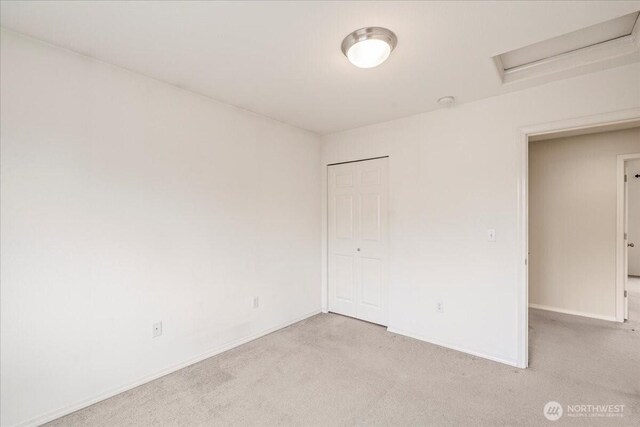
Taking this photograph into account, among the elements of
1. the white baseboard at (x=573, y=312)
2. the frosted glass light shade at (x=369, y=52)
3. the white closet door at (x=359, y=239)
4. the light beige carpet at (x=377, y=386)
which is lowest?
the light beige carpet at (x=377, y=386)

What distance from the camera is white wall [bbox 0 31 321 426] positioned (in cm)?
177

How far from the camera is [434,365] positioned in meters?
2.54

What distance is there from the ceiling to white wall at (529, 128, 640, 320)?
7.35 feet

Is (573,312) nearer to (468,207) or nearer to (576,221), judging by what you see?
(576,221)

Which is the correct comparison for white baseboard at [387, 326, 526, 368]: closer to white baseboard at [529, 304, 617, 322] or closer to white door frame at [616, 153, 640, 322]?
white baseboard at [529, 304, 617, 322]

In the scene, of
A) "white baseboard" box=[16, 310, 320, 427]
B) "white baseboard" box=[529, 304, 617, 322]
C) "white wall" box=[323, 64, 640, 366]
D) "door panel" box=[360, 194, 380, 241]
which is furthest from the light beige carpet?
"door panel" box=[360, 194, 380, 241]

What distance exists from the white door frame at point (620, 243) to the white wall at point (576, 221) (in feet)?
0.12

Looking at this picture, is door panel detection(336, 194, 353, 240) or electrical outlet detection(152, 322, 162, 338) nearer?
electrical outlet detection(152, 322, 162, 338)

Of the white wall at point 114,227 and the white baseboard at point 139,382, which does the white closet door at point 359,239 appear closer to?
the white baseboard at point 139,382

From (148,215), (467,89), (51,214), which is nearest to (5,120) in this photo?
(51,214)

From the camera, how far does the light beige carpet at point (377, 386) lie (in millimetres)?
1893

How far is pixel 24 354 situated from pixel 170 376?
96 centimetres

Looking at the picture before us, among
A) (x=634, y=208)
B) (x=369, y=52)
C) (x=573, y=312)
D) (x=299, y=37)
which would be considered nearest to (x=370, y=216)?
(x=369, y=52)

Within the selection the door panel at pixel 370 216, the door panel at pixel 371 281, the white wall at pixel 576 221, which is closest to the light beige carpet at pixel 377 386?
the door panel at pixel 371 281
